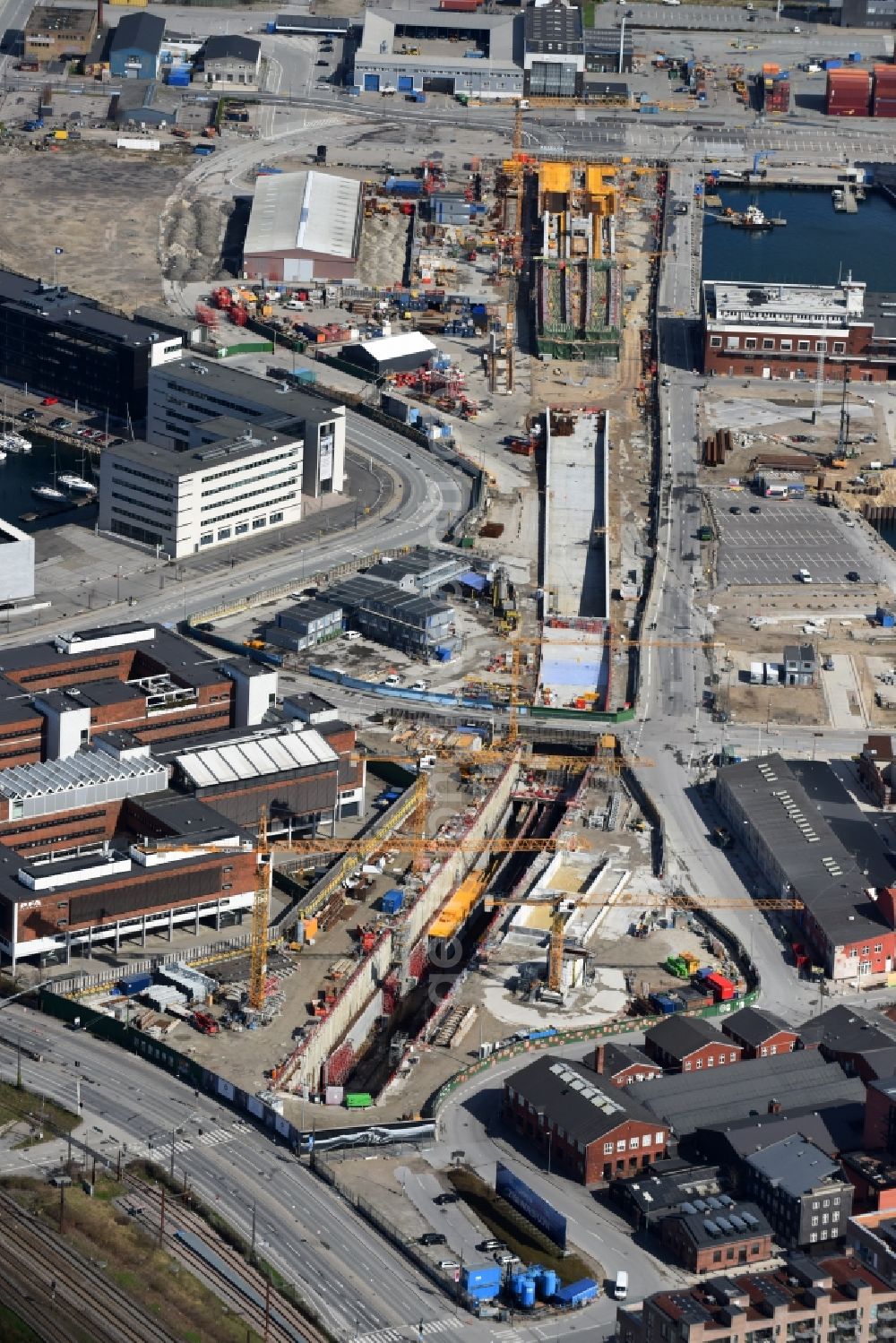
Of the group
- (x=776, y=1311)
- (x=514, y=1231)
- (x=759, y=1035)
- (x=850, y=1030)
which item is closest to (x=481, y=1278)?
(x=514, y=1231)

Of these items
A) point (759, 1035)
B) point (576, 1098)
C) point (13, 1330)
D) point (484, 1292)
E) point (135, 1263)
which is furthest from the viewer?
point (759, 1035)

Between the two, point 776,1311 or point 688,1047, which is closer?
point 776,1311

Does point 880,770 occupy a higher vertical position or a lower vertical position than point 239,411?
lower

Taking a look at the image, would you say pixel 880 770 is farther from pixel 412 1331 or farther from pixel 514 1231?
pixel 412 1331

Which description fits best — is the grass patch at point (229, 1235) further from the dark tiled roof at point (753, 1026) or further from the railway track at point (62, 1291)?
the dark tiled roof at point (753, 1026)

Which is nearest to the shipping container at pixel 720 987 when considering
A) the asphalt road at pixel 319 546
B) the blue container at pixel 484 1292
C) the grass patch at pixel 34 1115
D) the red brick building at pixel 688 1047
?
the red brick building at pixel 688 1047

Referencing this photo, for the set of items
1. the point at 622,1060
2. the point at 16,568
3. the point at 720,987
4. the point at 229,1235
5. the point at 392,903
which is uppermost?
the point at 16,568
